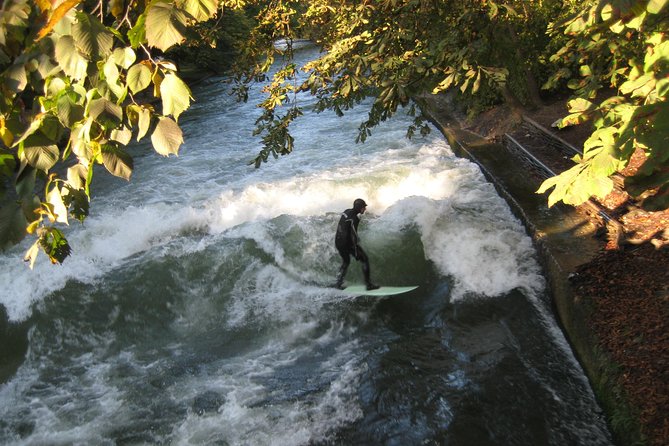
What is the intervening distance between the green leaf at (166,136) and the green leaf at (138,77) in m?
0.10

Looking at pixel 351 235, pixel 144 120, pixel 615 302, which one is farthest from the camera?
pixel 351 235

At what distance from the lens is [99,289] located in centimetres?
888

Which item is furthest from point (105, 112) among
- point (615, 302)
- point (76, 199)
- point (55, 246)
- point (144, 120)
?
point (615, 302)

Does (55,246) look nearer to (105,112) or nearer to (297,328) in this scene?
(105,112)

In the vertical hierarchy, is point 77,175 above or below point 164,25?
below

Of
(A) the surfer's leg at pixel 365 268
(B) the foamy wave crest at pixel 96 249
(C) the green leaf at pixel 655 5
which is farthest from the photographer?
(B) the foamy wave crest at pixel 96 249

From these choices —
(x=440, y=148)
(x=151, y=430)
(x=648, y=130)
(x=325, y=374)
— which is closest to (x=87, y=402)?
(x=151, y=430)

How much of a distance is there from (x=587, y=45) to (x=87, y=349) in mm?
7347

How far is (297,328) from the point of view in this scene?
744 cm

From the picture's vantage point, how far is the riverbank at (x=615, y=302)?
4430 millimetres

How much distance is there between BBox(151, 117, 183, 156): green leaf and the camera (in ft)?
4.47

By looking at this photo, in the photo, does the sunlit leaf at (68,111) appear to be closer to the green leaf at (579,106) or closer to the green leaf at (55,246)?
the green leaf at (55,246)

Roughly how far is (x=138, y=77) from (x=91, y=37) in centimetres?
13

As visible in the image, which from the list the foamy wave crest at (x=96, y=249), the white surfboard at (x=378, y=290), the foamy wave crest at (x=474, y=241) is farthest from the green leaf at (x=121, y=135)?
the foamy wave crest at (x=96, y=249)
